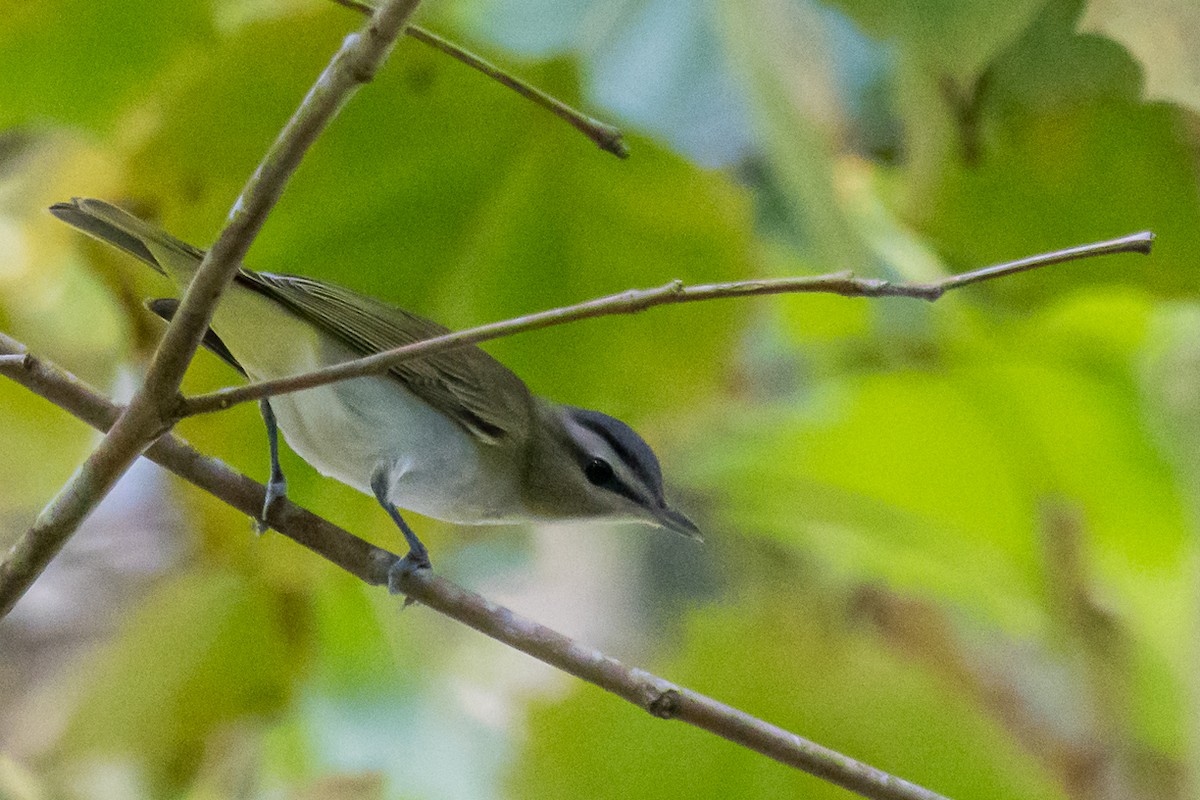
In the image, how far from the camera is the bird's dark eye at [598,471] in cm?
68

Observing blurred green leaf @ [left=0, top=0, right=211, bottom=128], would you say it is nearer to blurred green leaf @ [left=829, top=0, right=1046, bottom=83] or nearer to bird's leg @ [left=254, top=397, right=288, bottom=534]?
bird's leg @ [left=254, top=397, right=288, bottom=534]

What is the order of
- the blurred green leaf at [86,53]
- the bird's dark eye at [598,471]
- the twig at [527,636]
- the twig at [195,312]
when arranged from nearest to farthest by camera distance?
the twig at [195,312] → the twig at [527,636] → the blurred green leaf at [86,53] → the bird's dark eye at [598,471]

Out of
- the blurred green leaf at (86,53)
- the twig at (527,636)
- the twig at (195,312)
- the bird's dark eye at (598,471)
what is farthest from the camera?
A: the bird's dark eye at (598,471)

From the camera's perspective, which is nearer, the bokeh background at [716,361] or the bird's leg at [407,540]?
the bird's leg at [407,540]

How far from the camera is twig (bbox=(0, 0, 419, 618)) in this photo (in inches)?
11.9

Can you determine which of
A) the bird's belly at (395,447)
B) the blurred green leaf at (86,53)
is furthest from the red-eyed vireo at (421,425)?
the blurred green leaf at (86,53)

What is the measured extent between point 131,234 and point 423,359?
18 centimetres

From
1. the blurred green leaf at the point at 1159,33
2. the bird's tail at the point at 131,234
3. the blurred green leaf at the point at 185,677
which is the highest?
the blurred green leaf at the point at 1159,33

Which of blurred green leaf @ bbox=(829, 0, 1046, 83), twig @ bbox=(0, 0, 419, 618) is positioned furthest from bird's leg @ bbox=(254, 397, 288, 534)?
blurred green leaf @ bbox=(829, 0, 1046, 83)

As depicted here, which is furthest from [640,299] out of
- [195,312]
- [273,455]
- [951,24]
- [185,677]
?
[185,677]

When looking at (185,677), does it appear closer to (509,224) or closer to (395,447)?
(395,447)

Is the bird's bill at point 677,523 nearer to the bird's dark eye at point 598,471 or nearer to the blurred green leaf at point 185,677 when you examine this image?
the bird's dark eye at point 598,471

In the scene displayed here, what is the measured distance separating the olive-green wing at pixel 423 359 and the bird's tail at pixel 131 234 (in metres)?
0.04

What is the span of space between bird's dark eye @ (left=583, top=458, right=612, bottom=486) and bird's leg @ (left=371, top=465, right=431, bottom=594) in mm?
119
